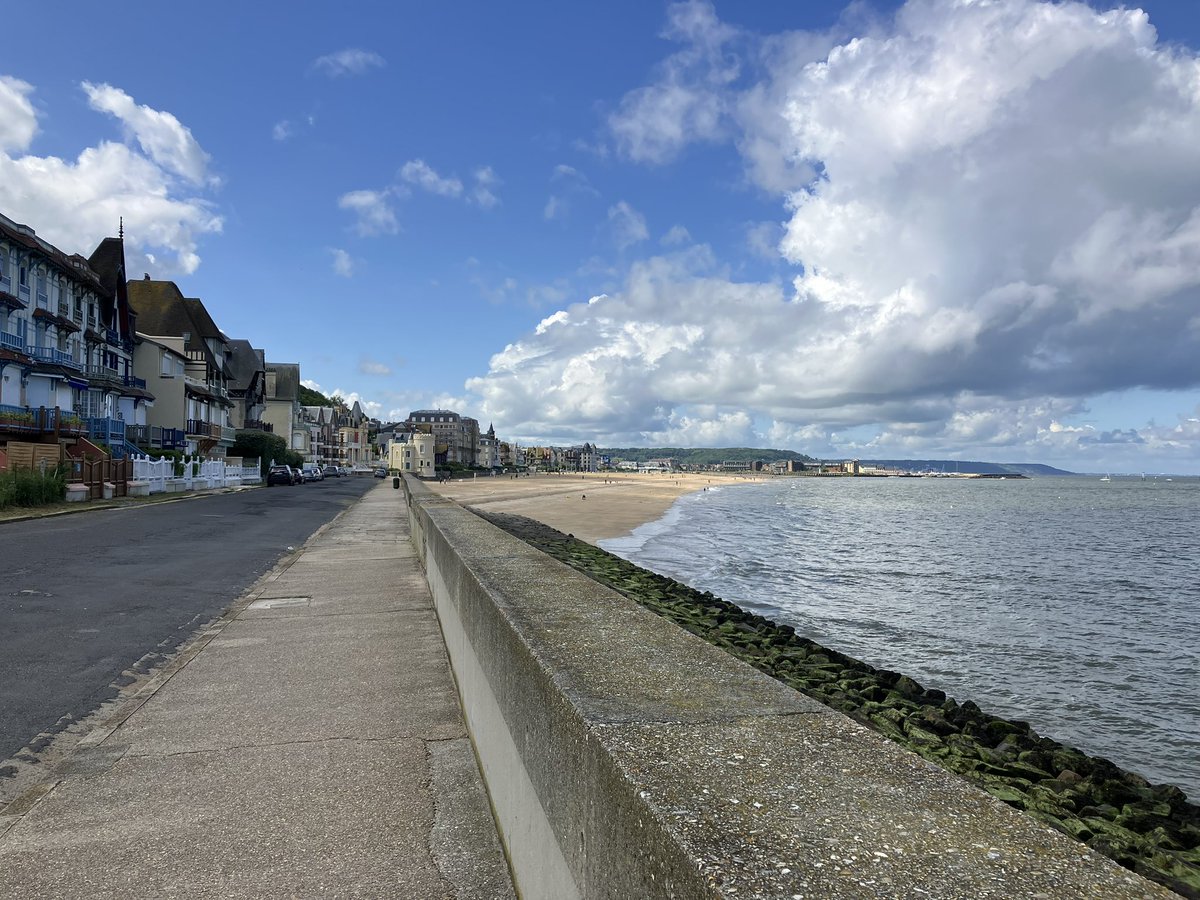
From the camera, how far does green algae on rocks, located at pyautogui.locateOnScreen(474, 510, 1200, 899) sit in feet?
18.0

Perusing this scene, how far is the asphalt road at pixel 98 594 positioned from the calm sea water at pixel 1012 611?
396 inches

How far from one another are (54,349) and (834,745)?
154 ft

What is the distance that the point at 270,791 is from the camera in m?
4.35

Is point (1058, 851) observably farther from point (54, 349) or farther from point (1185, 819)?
point (54, 349)

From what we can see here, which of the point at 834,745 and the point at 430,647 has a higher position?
the point at 834,745

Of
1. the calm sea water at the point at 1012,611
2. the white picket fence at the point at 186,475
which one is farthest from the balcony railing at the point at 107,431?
the calm sea water at the point at 1012,611

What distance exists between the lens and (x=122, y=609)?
9.73 metres

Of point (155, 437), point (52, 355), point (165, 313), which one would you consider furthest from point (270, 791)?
point (165, 313)

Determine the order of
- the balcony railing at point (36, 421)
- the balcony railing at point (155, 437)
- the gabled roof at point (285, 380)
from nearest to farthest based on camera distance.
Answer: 1. the balcony railing at point (36, 421)
2. the balcony railing at point (155, 437)
3. the gabled roof at point (285, 380)

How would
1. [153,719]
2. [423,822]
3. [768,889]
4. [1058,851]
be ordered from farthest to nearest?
[153,719]
[423,822]
[1058,851]
[768,889]

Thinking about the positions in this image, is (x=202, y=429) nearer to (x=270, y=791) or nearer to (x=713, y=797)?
(x=270, y=791)

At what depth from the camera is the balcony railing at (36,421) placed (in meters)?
32.9

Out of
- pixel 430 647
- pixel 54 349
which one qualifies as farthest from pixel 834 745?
pixel 54 349

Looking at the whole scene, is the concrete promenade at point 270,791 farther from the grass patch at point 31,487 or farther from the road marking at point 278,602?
the grass patch at point 31,487
